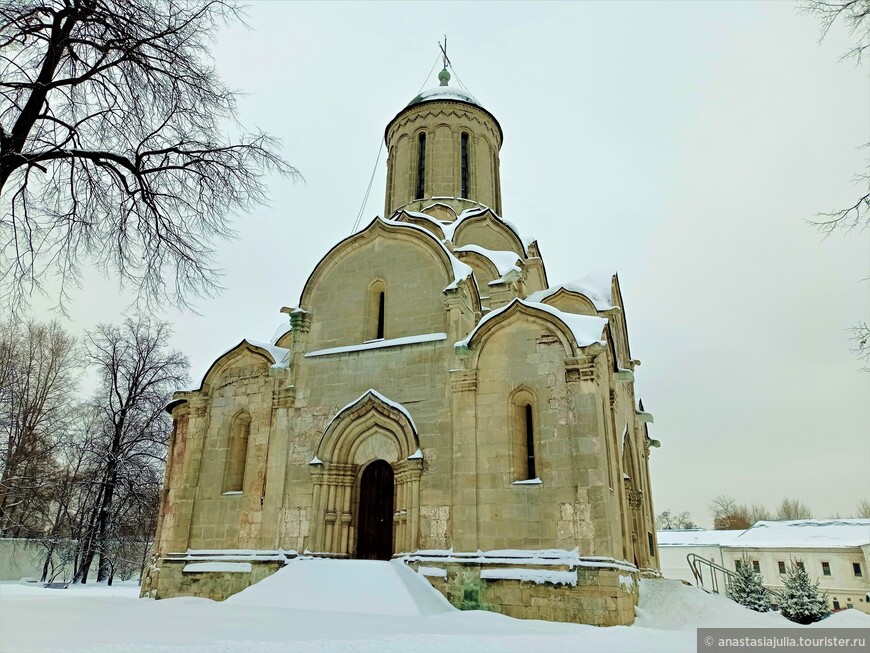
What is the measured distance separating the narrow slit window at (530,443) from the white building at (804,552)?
2973cm

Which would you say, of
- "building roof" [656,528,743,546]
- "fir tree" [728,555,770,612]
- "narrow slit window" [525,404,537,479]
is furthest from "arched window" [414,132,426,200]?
"building roof" [656,528,743,546]

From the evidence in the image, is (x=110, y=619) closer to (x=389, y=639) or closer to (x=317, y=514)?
(x=389, y=639)

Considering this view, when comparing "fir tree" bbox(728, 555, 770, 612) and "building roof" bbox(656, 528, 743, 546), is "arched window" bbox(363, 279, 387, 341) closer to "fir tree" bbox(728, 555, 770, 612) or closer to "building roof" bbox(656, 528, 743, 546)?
"fir tree" bbox(728, 555, 770, 612)

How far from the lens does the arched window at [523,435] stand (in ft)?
36.3

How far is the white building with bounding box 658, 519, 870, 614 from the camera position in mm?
34906

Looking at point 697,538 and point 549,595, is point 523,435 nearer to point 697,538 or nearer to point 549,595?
point 549,595

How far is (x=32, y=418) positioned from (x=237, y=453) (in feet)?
47.8

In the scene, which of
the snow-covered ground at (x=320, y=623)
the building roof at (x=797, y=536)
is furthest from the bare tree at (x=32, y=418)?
the building roof at (x=797, y=536)

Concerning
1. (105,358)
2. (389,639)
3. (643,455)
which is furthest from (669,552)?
(389,639)

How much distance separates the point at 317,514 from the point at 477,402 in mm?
3895

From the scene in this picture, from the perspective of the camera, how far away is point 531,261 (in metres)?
17.0

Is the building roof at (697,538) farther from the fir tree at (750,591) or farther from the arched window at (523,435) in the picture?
the arched window at (523,435)

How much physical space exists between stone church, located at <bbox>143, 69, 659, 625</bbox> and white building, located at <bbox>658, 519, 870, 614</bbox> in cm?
2844

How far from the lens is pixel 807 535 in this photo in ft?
127
